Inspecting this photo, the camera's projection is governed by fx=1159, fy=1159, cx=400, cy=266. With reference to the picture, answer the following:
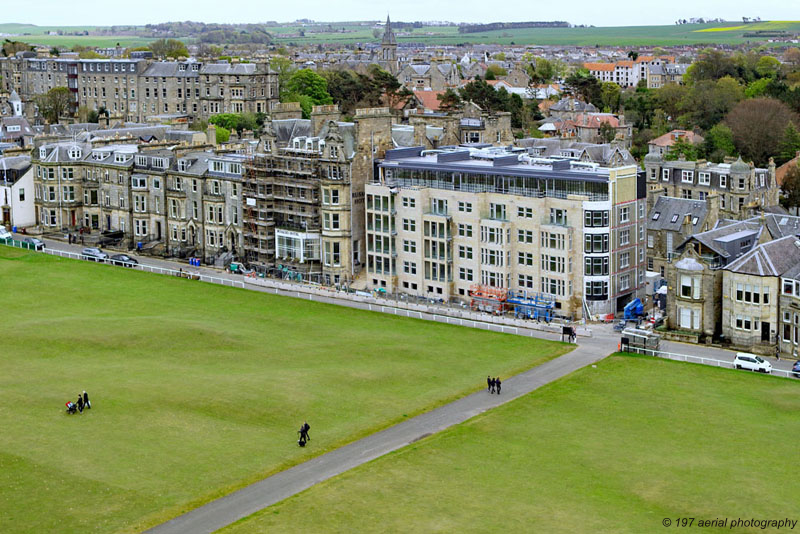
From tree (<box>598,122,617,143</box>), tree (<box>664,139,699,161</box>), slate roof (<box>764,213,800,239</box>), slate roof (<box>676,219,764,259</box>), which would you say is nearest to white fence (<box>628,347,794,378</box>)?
slate roof (<box>676,219,764,259</box>)

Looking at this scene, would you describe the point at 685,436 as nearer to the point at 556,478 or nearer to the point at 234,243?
the point at 556,478

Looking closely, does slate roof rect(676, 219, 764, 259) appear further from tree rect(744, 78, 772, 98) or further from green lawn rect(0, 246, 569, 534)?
tree rect(744, 78, 772, 98)

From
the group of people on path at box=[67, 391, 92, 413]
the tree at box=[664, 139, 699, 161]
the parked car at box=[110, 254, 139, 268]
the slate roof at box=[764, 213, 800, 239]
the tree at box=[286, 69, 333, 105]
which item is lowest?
the group of people on path at box=[67, 391, 92, 413]

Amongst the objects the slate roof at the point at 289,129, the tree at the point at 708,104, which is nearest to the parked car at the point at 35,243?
the slate roof at the point at 289,129

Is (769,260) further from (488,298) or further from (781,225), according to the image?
(488,298)

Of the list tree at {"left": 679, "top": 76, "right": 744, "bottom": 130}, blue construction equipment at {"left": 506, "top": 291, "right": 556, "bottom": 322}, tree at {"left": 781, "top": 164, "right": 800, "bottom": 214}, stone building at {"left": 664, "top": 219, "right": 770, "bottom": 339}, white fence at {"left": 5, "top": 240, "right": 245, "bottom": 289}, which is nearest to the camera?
stone building at {"left": 664, "top": 219, "right": 770, "bottom": 339}

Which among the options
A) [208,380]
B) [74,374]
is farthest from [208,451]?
[74,374]

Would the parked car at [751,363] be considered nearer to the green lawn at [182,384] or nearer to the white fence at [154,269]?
the green lawn at [182,384]
